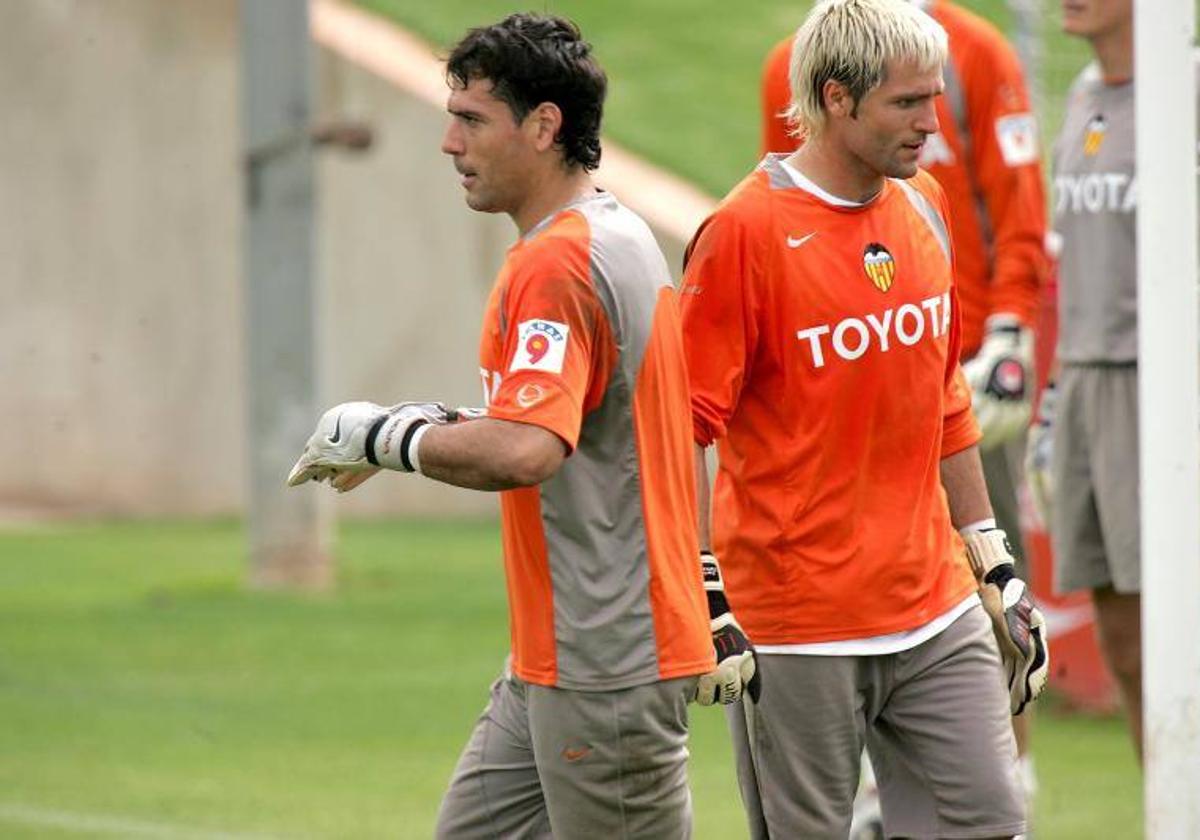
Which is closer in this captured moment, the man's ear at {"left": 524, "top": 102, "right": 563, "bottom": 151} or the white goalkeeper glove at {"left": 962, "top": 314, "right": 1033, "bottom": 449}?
the man's ear at {"left": 524, "top": 102, "right": 563, "bottom": 151}

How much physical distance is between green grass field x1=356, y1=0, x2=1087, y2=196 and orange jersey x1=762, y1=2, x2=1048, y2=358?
9415 millimetres

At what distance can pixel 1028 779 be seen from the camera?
743 cm

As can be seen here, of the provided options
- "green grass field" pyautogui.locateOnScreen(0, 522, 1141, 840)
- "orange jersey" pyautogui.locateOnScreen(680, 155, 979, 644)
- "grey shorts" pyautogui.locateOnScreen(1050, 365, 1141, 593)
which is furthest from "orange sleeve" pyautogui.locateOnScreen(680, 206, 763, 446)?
"green grass field" pyautogui.locateOnScreen(0, 522, 1141, 840)

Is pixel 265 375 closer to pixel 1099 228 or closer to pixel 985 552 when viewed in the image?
Result: pixel 1099 228

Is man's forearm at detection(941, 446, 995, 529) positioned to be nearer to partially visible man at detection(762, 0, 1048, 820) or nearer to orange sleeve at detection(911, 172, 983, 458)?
orange sleeve at detection(911, 172, 983, 458)

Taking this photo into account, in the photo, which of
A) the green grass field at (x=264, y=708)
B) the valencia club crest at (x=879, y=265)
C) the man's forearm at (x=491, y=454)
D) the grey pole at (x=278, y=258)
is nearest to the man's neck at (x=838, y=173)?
the valencia club crest at (x=879, y=265)

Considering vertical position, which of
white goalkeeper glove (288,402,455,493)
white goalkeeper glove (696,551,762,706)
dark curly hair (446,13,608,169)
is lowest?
white goalkeeper glove (696,551,762,706)

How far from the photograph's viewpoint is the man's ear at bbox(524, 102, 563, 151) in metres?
4.93

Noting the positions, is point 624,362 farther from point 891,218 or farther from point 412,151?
point 412,151

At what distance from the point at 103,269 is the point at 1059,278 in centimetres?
1158

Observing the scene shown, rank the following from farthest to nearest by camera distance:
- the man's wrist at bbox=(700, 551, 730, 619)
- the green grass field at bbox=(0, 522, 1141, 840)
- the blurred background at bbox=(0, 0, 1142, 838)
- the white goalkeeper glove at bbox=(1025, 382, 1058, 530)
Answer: the blurred background at bbox=(0, 0, 1142, 838) → the green grass field at bbox=(0, 522, 1141, 840) → the white goalkeeper glove at bbox=(1025, 382, 1058, 530) → the man's wrist at bbox=(700, 551, 730, 619)

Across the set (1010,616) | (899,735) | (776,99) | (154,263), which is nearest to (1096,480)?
(776,99)

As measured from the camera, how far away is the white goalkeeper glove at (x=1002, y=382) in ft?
23.4

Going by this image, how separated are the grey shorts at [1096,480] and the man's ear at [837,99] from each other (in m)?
2.28
